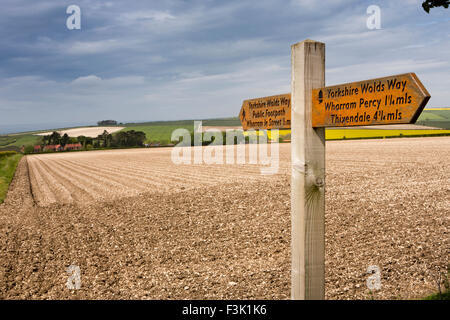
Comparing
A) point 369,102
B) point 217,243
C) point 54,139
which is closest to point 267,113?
point 369,102

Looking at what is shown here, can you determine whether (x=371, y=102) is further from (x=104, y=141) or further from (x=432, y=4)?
(x=104, y=141)

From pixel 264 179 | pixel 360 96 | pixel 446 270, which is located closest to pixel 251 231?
pixel 446 270

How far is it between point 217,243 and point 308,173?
489cm

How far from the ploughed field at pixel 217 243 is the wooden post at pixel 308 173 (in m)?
1.99

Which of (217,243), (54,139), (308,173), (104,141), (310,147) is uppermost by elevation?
(54,139)

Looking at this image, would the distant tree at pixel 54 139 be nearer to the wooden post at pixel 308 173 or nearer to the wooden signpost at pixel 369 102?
the wooden post at pixel 308 173

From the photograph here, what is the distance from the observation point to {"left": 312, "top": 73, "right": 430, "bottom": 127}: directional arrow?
2.53 metres

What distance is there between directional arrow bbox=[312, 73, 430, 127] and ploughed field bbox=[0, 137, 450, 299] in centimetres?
302

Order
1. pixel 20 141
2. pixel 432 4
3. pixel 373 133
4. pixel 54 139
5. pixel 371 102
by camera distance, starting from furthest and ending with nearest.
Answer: pixel 20 141, pixel 54 139, pixel 373 133, pixel 432 4, pixel 371 102

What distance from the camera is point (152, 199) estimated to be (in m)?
13.2

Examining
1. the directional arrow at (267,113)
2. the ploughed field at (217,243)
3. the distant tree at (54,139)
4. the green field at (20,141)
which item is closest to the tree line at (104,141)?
the distant tree at (54,139)

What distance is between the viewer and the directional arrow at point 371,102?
2527 mm

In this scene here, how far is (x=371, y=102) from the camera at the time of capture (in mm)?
2820

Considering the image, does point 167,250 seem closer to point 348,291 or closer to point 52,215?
point 348,291
